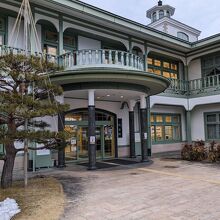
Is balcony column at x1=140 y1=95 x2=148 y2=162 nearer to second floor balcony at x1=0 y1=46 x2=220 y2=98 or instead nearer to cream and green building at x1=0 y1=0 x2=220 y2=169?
cream and green building at x1=0 y1=0 x2=220 y2=169

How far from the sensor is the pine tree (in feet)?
19.8

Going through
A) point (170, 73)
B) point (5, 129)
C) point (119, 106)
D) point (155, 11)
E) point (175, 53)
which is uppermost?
point (155, 11)

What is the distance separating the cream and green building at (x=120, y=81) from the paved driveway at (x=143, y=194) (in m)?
2.12

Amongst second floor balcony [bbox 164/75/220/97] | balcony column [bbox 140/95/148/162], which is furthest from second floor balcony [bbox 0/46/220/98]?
second floor balcony [bbox 164/75/220/97]

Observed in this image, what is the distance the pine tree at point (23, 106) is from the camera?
6039 millimetres

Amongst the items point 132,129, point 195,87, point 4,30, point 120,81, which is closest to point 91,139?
point 120,81

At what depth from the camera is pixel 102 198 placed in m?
5.70

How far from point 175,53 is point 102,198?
12.8 meters

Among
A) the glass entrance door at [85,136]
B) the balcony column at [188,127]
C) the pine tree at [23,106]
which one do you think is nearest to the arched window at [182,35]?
the balcony column at [188,127]

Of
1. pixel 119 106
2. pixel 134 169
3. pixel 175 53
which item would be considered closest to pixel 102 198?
pixel 134 169

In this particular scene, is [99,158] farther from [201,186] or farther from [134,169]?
[201,186]

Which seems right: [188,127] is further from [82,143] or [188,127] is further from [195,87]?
[82,143]

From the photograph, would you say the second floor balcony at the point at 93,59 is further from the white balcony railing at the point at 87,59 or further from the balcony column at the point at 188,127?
the balcony column at the point at 188,127

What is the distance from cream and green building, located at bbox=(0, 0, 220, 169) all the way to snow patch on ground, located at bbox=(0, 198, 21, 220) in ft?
15.0
